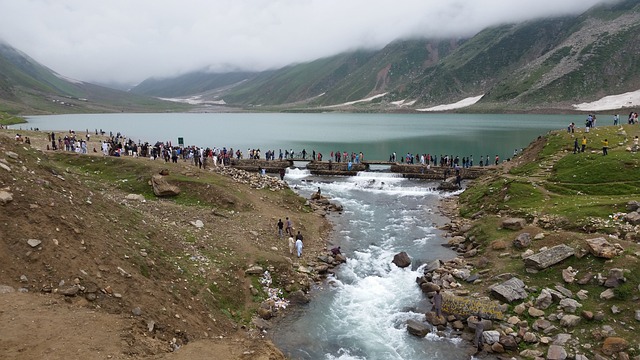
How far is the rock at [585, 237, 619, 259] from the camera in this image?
27234mm

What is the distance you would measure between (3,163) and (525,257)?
1324 inches

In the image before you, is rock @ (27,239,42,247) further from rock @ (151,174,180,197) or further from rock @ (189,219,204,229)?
rock @ (151,174,180,197)

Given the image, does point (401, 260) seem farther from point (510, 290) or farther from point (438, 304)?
point (510, 290)

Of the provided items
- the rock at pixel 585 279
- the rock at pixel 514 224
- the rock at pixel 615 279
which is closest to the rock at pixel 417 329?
the rock at pixel 585 279

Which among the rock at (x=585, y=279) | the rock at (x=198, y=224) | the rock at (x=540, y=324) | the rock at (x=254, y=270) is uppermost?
the rock at (x=198, y=224)

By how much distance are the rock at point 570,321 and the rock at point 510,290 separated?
10.2ft

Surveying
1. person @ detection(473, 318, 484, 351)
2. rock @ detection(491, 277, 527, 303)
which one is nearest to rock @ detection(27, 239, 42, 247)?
person @ detection(473, 318, 484, 351)

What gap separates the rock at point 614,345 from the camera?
21312mm

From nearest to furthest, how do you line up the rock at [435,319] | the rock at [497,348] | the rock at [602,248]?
the rock at [497,348] < the rock at [435,319] < the rock at [602,248]

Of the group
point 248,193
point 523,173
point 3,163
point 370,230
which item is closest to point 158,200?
point 248,193

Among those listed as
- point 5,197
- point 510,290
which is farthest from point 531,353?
point 5,197

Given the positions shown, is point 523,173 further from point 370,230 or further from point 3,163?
point 3,163

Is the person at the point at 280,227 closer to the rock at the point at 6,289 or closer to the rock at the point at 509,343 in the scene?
the rock at the point at 509,343

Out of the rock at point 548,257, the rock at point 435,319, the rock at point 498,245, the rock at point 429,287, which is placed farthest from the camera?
the rock at point 498,245
